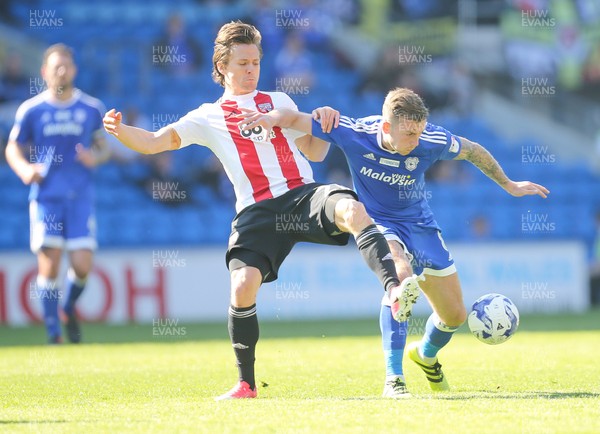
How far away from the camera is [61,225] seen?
10.3 meters

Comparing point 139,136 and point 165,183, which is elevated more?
point 139,136

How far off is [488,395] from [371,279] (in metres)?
8.12

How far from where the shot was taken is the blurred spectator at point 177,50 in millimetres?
17109

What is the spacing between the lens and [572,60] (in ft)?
66.4

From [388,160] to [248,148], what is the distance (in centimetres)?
87

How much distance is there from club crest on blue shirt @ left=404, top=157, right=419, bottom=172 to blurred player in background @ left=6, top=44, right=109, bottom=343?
4720 millimetres

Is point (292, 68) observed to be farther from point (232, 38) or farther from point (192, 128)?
point (192, 128)

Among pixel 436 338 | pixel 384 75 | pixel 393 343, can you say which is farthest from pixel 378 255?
pixel 384 75

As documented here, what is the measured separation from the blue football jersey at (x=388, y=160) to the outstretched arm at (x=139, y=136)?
853 millimetres

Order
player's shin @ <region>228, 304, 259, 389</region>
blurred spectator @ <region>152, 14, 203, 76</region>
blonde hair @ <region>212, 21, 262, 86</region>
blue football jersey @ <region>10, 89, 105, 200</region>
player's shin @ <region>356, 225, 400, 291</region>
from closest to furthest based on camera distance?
player's shin @ <region>356, 225, 400, 291</region> → player's shin @ <region>228, 304, 259, 389</region> → blonde hair @ <region>212, 21, 262, 86</region> → blue football jersey @ <region>10, 89, 105, 200</region> → blurred spectator @ <region>152, 14, 203, 76</region>

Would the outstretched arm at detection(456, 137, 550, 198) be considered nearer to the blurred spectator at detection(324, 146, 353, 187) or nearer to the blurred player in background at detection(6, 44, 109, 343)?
the blurred player in background at detection(6, 44, 109, 343)

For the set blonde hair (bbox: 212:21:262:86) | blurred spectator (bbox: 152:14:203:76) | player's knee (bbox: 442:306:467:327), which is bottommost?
player's knee (bbox: 442:306:467:327)

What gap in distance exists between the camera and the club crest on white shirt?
6228mm

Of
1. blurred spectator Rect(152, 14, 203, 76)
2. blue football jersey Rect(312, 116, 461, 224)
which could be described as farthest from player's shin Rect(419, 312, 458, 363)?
blurred spectator Rect(152, 14, 203, 76)
